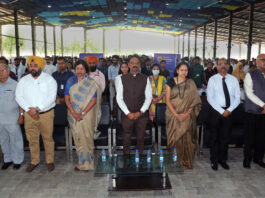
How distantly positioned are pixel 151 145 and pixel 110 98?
12.6 feet

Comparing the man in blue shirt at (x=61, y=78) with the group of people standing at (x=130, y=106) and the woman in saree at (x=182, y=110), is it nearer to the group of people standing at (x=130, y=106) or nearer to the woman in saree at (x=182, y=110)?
the group of people standing at (x=130, y=106)

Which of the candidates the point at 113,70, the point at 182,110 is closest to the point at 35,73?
the point at 182,110

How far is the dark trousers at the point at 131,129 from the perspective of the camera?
337 centimetres

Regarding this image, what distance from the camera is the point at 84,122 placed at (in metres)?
3.33

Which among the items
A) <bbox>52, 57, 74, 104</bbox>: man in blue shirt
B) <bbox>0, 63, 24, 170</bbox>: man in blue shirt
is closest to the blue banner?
<bbox>52, 57, 74, 104</bbox>: man in blue shirt

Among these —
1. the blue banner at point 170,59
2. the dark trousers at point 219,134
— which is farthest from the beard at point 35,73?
the blue banner at point 170,59

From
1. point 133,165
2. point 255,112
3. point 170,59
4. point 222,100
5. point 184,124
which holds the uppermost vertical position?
point 170,59

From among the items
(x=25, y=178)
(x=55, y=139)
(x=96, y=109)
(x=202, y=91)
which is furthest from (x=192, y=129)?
(x=202, y=91)

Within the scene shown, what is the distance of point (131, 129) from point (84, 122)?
0.67 m

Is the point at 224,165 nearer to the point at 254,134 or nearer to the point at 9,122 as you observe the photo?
the point at 254,134

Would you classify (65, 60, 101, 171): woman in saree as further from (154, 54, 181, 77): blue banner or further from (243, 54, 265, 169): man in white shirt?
(154, 54, 181, 77): blue banner

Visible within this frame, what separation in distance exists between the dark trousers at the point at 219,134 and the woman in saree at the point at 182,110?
287 mm

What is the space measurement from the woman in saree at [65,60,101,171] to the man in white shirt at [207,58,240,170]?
165 cm

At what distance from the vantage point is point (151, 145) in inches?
144
